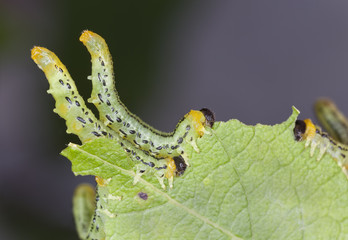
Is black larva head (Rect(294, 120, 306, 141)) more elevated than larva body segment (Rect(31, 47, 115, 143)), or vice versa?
larva body segment (Rect(31, 47, 115, 143))

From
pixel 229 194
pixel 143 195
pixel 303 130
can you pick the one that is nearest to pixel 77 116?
pixel 143 195

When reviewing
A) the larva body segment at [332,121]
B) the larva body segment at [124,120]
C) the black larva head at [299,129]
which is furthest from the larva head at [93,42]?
the larva body segment at [332,121]

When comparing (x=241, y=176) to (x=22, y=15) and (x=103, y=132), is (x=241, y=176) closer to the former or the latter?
(x=103, y=132)

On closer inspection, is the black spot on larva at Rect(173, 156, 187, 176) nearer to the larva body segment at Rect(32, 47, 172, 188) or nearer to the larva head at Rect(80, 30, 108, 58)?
the larva body segment at Rect(32, 47, 172, 188)

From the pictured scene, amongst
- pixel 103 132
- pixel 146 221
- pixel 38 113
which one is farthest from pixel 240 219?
pixel 38 113

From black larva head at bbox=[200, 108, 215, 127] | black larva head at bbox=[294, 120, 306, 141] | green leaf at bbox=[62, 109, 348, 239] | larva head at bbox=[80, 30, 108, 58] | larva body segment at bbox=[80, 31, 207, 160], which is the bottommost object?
green leaf at bbox=[62, 109, 348, 239]

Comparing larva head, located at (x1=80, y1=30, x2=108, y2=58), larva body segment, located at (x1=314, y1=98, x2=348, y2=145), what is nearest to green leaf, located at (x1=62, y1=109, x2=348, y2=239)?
larva head, located at (x1=80, y1=30, x2=108, y2=58)
